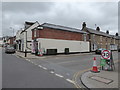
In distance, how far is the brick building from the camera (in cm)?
1844

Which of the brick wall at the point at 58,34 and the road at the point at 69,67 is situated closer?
the road at the point at 69,67

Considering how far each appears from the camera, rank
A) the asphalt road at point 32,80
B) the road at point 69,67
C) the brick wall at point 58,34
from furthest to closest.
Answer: the brick wall at point 58,34 < the road at point 69,67 < the asphalt road at point 32,80

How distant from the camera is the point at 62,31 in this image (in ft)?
70.9

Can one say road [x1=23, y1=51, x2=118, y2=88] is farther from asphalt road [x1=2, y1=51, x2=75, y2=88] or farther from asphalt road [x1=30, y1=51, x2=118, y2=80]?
→ asphalt road [x1=2, y1=51, x2=75, y2=88]

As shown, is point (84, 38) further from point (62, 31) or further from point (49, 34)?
point (49, 34)

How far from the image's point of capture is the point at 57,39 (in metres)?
20.5

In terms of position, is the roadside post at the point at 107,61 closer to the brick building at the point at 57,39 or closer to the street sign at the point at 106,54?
the street sign at the point at 106,54

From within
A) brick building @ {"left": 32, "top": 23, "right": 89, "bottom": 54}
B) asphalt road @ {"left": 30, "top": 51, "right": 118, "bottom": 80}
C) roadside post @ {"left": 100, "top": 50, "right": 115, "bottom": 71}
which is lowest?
asphalt road @ {"left": 30, "top": 51, "right": 118, "bottom": 80}

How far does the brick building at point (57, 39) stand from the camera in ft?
60.5

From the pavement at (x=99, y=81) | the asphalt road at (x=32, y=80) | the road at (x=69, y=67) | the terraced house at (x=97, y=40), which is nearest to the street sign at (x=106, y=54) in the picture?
the road at (x=69, y=67)

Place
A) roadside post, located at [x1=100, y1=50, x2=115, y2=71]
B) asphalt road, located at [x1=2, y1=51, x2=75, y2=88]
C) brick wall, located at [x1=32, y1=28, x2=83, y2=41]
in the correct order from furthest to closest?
1. brick wall, located at [x1=32, y1=28, x2=83, y2=41]
2. roadside post, located at [x1=100, y1=50, x2=115, y2=71]
3. asphalt road, located at [x1=2, y1=51, x2=75, y2=88]

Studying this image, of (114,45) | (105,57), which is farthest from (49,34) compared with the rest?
(114,45)

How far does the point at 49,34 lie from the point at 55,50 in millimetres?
3504

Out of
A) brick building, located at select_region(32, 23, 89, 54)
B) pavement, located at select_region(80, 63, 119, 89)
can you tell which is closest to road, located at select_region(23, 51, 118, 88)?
pavement, located at select_region(80, 63, 119, 89)
